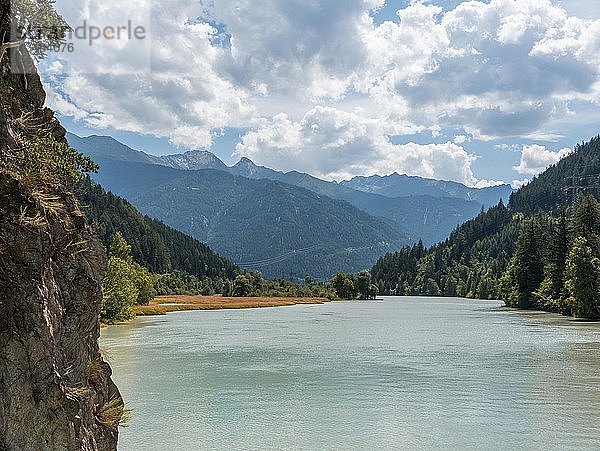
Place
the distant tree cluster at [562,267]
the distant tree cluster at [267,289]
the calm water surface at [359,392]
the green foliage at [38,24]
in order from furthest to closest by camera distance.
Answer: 1. the distant tree cluster at [267,289]
2. the distant tree cluster at [562,267]
3. the calm water surface at [359,392]
4. the green foliage at [38,24]

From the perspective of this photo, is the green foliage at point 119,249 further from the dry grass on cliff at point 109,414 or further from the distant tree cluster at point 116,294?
the dry grass on cliff at point 109,414

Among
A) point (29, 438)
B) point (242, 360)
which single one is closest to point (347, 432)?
point (29, 438)

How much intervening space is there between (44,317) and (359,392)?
21.6 m

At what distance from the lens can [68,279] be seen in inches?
412

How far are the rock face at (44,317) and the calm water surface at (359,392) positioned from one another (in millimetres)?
9664

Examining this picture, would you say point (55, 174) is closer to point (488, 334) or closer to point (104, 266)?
point (104, 266)

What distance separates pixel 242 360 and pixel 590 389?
67.3ft

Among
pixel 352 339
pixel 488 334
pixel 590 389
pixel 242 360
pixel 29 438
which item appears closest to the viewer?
pixel 29 438

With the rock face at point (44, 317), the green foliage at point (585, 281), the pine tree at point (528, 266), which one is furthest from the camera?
the pine tree at point (528, 266)

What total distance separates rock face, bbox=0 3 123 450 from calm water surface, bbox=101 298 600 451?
966 cm

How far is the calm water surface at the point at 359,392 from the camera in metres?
20.6

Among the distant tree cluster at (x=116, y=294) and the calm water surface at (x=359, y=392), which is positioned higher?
the distant tree cluster at (x=116, y=294)

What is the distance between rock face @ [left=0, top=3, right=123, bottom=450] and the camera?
28.9 ft

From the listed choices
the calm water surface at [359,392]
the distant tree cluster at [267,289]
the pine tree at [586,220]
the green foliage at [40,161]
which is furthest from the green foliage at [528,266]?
the green foliage at [40,161]
